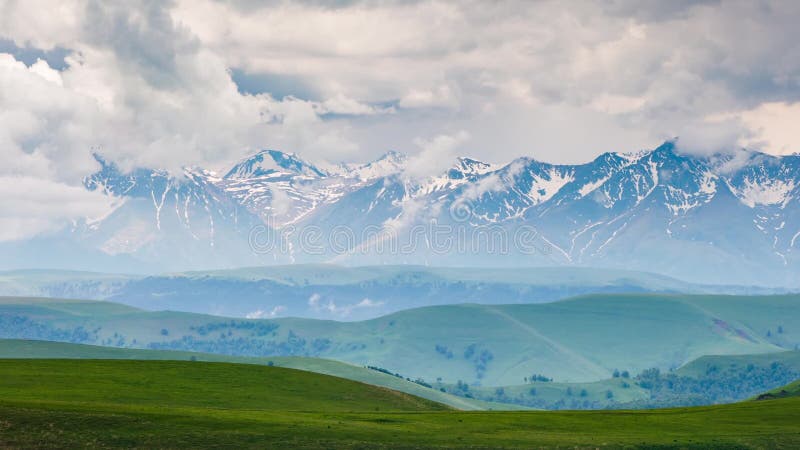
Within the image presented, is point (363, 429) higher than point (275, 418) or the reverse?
the reverse

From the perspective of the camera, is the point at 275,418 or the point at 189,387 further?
the point at 189,387

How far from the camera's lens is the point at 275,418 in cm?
12988

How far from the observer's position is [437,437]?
122 metres

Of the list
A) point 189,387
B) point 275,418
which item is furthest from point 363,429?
point 189,387

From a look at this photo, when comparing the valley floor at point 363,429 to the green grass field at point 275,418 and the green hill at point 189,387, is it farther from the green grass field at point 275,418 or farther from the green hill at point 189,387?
the green hill at point 189,387

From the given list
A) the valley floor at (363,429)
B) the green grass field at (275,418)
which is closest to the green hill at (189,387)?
the green grass field at (275,418)

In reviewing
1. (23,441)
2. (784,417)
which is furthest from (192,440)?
(784,417)

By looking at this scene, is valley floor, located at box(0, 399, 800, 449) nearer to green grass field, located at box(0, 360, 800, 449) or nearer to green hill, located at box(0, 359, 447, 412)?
green grass field, located at box(0, 360, 800, 449)

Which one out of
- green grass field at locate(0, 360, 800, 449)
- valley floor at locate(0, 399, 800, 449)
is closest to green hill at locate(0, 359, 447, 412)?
green grass field at locate(0, 360, 800, 449)

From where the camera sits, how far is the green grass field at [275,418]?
374 feet

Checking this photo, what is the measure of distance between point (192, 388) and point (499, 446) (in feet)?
195

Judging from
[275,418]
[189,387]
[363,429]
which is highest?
[189,387]

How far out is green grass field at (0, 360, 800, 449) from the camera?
11400 centimetres

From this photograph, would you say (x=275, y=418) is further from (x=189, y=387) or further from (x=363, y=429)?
(x=189, y=387)
